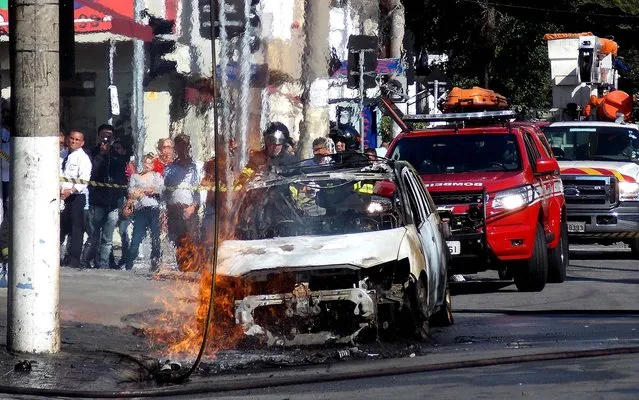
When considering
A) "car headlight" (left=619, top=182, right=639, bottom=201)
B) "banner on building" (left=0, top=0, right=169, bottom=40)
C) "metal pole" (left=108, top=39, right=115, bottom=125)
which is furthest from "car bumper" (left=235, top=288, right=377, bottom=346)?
"car headlight" (left=619, top=182, right=639, bottom=201)

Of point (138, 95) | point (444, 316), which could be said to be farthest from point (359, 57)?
point (444, 316)

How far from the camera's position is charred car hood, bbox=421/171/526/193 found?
15.4 m

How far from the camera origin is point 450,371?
375 inches

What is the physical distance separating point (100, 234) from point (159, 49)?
263 centimetres

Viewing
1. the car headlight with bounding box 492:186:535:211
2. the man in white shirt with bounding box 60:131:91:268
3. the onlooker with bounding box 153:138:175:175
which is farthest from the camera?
the man in white shirt with bounding box 60:131:91:268

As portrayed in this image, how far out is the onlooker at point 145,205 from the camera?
59.3ft

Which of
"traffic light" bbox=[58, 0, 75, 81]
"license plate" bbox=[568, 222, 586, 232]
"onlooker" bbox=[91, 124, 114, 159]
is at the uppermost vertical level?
"traffic light" bbox=[58, 0, 75, 81]

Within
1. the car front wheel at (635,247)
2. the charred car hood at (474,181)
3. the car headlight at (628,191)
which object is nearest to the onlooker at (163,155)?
the charred car hood at (474,181)

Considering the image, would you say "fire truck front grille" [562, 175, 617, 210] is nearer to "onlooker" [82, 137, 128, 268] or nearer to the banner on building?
"onlooker" [82, 137, 128, 268]

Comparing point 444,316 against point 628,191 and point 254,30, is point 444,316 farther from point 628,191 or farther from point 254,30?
point 628,191

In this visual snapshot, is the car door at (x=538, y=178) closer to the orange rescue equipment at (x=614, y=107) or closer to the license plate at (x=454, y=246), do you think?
the license plate at (x=454, y=246)

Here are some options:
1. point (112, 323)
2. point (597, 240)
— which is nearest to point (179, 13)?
point (112, 323)

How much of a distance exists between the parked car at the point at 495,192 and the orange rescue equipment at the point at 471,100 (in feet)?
7.22

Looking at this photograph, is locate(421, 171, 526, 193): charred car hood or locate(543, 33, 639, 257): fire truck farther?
locate(543, 33, 639, 257): fire truck
